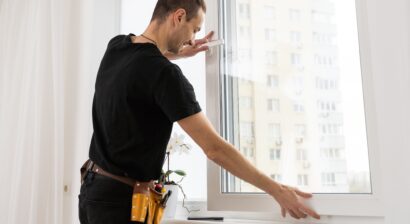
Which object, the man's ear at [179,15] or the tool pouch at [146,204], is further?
the man's ear at [179,15]

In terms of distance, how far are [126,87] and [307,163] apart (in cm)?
70

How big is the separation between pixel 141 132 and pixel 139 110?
0.07 m

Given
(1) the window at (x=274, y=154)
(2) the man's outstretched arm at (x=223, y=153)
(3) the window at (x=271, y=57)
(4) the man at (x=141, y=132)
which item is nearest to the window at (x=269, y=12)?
(3) the window at (x=271, y=57)

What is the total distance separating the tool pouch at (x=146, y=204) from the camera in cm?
122

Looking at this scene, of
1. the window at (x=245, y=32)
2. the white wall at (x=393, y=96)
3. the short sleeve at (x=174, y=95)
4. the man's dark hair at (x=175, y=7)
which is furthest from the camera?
the window at (x=245, y=32)

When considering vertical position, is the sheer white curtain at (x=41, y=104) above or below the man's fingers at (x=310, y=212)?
above

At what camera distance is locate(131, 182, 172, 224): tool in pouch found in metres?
1.22

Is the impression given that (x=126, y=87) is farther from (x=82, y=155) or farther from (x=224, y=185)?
(x=82, y=155)

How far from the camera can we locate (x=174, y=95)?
1142 millimetres

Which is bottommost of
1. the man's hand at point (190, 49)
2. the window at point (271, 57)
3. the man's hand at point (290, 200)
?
the man's hand at point (290, 200)

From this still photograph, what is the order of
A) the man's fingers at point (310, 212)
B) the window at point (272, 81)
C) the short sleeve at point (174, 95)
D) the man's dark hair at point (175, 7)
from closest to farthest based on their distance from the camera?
the short sleeve at point (174, 95), the man's fingers at point (310, 212), the man's dark hair at point (175, 7), the window at point (272, 81)

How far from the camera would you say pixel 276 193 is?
1180mm

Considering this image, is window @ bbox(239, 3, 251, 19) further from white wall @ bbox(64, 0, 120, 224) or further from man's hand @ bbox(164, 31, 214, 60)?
white wall @ bbox(64, 0, 120, 224)

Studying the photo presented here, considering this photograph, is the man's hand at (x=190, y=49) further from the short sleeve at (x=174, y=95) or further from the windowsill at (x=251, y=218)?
the windowsill at (x=251, y=218)
